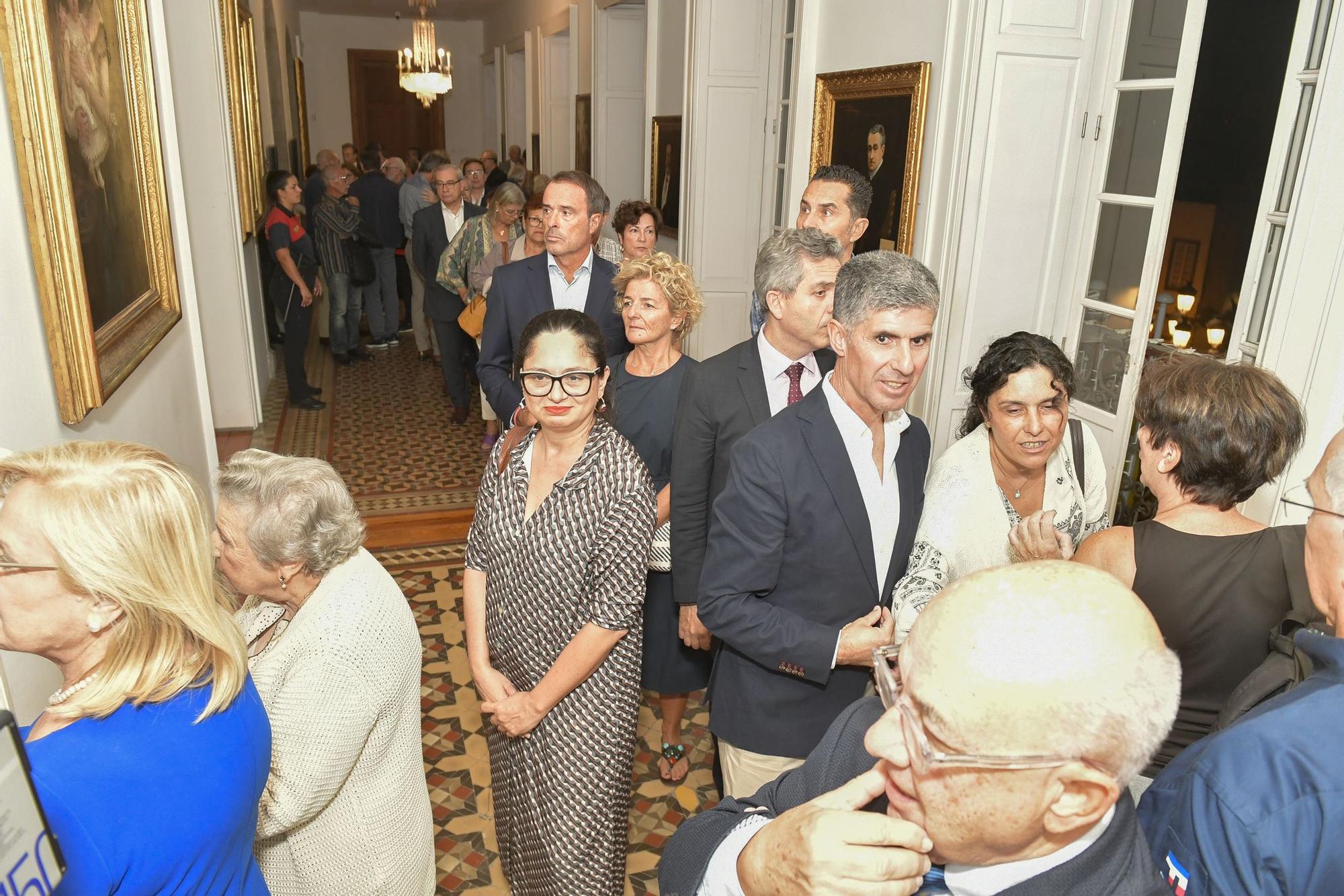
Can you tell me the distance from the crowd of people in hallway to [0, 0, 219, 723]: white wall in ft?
1.97

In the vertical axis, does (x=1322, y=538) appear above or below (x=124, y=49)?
below

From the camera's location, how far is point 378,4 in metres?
15.2

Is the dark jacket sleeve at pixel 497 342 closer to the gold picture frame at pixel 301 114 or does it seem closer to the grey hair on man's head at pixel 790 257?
the grey hair on man's head at pixel 790 257

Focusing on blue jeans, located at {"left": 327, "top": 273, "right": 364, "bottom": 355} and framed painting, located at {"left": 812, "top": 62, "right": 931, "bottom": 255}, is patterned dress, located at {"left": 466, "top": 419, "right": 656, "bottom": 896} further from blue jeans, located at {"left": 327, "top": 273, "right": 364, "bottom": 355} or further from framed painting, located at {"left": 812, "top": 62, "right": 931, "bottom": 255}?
blue jeans, located at {"left": 327, "top": 273, "right": 364, "bottom": 355}

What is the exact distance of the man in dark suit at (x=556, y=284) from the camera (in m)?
3.95

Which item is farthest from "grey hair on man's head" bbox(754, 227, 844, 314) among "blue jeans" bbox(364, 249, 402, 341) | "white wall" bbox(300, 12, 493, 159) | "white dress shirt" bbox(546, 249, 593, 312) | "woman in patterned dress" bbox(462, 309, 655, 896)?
"white wall" bbox(300, 12, 493, 159)

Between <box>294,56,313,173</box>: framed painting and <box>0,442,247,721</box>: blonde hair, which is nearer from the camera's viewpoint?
<box>0,442,247,721</box>: blonde hair

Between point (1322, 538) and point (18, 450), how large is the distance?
264 cm

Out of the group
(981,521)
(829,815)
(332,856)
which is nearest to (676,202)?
(981,521)

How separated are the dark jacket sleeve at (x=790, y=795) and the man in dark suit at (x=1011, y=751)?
0.20m

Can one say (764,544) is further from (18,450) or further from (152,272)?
(152,272)

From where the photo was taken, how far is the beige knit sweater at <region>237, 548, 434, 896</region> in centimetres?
168

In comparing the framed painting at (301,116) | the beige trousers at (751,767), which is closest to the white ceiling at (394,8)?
the framed painting at (301,116)

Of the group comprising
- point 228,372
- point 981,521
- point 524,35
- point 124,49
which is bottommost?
point 228,372
